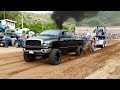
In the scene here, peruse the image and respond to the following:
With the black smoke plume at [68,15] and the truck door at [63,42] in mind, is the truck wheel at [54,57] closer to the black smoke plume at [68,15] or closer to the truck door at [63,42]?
the truck door at [63,42]

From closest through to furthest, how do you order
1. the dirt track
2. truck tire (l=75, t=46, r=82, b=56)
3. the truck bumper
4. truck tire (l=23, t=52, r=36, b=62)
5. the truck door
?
the dirt track
the truck bumper
truck tire (l=23, t=52, r=36, b=62)
the truck door
truck tire (l=75, t=46, r=82, b=56)

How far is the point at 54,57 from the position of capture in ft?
34.7

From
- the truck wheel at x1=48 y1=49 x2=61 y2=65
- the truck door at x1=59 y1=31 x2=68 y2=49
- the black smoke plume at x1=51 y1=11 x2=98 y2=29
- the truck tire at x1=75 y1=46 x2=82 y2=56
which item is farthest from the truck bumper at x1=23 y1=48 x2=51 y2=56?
the truck tire at x1=75 y1=46 x2=82 y2=56

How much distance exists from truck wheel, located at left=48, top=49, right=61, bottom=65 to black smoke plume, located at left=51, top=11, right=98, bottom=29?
1437mm

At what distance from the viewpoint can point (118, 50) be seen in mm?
12312

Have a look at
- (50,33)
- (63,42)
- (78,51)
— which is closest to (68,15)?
(50,33)

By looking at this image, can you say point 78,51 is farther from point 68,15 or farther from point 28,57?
point 68,15

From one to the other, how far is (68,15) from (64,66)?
237 centimetres

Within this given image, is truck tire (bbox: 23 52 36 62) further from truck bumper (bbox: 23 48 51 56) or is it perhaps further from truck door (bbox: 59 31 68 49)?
truck door (bbox: 59 31 68 49)

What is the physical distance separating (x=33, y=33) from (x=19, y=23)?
0.61 meters

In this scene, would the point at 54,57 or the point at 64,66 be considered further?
the point at 54,57

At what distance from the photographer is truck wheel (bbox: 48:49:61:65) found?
10547 millimetres
